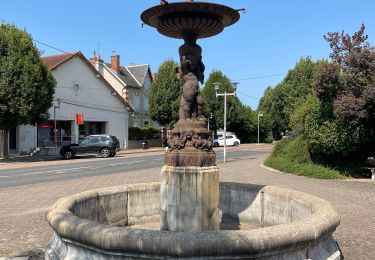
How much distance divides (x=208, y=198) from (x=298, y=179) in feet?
38.2

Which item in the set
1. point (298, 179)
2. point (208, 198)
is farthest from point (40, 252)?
point (298, 179)

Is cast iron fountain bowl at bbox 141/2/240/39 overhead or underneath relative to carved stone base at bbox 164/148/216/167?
overhead

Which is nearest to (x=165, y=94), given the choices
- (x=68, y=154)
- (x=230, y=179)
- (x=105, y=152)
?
(x=105, y=152)

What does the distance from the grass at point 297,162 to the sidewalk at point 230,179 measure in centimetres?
67

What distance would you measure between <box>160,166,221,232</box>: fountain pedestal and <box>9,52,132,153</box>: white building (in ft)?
106

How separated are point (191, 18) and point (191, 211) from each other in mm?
2941

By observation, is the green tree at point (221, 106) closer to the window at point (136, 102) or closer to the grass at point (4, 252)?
the window at point (136, 102)

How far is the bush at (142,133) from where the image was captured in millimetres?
50688

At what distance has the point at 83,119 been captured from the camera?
43.4 meters

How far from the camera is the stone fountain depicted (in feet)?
Result: 13.3

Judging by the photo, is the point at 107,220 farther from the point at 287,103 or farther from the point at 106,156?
the point at 287,103

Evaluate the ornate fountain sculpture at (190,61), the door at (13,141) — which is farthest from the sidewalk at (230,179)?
the door at (13,141)

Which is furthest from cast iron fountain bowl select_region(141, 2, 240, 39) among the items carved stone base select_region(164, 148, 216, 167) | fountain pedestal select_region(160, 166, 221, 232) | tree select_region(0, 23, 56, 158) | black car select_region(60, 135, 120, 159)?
black car select_region(60, 135, 120, 159)

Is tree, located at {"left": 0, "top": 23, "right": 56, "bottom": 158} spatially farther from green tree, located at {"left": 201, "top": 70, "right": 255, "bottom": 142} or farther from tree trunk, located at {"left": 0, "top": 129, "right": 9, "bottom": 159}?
green tree, located at {"left": 201, "top": 70, "right": 255, "bottom": 142}
